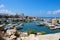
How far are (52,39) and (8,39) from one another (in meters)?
4.50

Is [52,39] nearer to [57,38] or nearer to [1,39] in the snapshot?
[57,38]

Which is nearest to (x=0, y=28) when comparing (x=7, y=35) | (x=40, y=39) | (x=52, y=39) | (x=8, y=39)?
(x=7, y=35)

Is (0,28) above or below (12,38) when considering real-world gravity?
above

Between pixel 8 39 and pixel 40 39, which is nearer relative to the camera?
pixel 40 39

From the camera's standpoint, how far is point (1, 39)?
1112 cm

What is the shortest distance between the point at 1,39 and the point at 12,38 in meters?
1.33

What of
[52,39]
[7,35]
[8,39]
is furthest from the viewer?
[7,35]

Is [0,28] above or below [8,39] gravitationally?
above

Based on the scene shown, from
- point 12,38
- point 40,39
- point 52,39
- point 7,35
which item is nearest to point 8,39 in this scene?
point 12,38

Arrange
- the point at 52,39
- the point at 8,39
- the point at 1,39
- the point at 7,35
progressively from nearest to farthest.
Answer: the point at 52,39
the point at 1,39
the point at 8,39
the point at 7,35

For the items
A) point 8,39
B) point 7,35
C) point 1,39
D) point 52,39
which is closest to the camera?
point 52,39

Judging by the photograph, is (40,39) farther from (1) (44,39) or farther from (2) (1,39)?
(2) (1,39)

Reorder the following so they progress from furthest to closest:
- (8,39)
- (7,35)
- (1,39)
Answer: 1. (7,35)
2. (8,39)
3. (1,39)

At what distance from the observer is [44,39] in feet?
31.3
